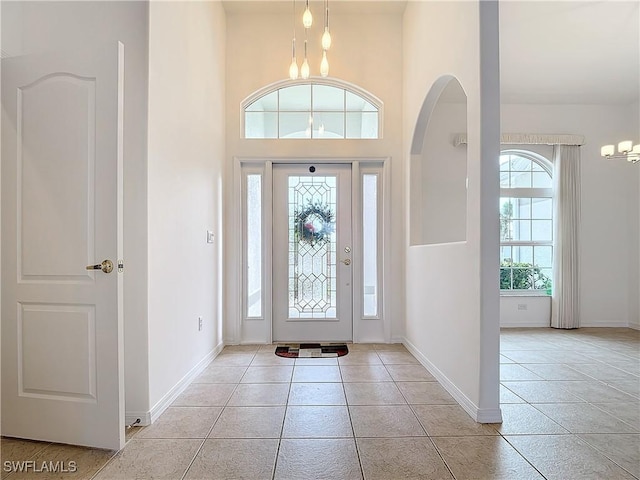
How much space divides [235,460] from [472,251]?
1750mm

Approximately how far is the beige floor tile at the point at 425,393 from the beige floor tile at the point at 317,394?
46 cm

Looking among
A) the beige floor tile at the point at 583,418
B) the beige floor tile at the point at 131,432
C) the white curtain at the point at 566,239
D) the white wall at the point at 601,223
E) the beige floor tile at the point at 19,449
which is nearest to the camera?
the beige floor tile at the point at 19,449

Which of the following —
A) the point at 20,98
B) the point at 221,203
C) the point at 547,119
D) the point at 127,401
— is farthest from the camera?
the point at 547,119

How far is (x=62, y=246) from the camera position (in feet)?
6.24

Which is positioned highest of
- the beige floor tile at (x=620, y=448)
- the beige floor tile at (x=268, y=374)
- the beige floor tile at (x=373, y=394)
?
the beige floor tile at (x=620, y=448)

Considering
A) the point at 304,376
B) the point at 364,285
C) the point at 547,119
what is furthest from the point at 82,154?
the point at 547,119

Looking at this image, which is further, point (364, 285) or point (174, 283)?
point (364, 285)

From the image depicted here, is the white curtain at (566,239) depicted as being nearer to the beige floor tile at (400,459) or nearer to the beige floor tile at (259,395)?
the beige floor tile at (400,459)

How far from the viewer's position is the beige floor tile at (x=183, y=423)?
6.72 ft

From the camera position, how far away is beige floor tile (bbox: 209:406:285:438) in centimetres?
204

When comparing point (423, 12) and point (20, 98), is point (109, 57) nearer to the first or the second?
point (20, 98)

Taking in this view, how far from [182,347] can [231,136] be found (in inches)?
88.6

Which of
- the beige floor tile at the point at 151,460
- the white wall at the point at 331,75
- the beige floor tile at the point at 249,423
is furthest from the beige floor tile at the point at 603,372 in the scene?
the beige floor tile at the point at 151,460

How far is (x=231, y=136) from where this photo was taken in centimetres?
393
